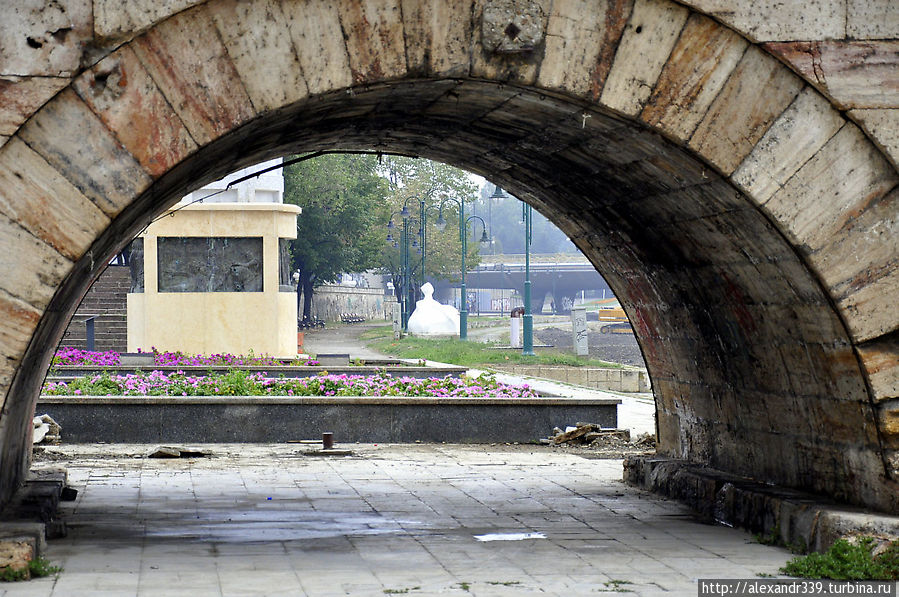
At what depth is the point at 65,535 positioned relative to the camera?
757 cm

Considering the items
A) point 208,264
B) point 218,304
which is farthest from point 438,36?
point 218,304

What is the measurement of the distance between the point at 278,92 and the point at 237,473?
6.05m

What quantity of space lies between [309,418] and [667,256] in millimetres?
7155

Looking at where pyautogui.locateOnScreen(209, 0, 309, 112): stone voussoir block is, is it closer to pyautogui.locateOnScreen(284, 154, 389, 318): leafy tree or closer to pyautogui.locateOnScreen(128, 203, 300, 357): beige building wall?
pyautogui.locateOnScreen(128, 203, 300, 357): beige building wall

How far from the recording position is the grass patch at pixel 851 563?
6484mm

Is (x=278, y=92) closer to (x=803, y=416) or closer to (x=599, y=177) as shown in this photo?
(x=599, y=177)

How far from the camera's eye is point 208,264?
77.5 feet

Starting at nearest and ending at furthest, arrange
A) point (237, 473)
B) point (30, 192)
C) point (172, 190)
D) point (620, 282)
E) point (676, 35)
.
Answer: point (30, 192)
point (676, 35)
point (172, 190)
point (620, 282)
point (237, 473)

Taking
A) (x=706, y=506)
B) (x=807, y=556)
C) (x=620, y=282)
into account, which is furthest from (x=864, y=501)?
(x=620, y=282)

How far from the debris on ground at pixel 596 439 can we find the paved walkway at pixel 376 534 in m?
2.04

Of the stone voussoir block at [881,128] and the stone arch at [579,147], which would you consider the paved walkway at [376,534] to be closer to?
the stone arch at [579,147]

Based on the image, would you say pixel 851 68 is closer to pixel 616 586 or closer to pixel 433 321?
pixel 616 586

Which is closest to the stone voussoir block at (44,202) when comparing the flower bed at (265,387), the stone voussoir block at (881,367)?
the stone voussoir block at (881,367)

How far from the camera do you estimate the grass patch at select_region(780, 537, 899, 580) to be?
6.48 metres
